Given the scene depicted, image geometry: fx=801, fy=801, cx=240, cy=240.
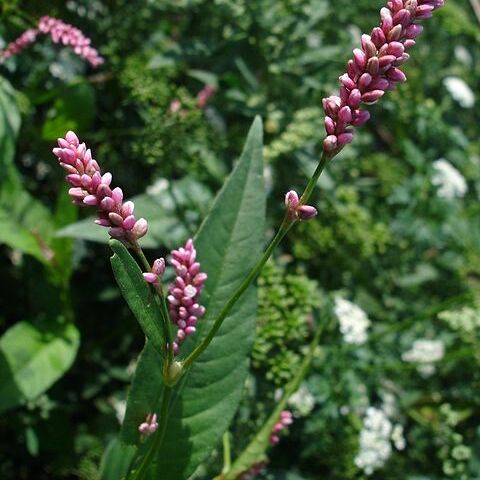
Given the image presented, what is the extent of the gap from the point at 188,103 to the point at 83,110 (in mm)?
334

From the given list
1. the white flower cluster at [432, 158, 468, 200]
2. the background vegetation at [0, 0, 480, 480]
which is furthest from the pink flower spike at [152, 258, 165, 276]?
the white flower cluster at [432, 158, 468, 200]

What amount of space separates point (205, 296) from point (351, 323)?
83cm

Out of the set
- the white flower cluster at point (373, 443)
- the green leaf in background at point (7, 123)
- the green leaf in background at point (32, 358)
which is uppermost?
the green leaf in background at point (7, 123)

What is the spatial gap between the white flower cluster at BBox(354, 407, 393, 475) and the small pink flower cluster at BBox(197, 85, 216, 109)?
1067mm

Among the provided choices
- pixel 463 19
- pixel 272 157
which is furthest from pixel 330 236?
pixel 463 19

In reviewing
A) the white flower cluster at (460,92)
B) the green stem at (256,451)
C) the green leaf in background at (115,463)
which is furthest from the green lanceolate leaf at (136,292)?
the white flower cluster at (460,92)

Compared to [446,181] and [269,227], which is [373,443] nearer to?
[269,227]

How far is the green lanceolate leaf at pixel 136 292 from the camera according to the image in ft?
3.72

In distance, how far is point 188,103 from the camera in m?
2.31

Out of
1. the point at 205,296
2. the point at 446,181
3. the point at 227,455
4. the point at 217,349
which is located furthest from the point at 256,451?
the point at 446,181

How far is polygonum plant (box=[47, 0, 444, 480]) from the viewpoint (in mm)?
1035

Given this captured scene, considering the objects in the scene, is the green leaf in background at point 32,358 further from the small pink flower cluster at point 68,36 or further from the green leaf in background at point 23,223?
the small pink flower cluster at point 68,36

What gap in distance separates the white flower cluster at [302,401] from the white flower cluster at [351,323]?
21 cm

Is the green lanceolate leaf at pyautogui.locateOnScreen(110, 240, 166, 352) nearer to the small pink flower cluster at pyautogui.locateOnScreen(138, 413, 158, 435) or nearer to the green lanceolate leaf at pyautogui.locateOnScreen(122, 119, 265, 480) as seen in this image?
the small pink flower cluster at pyautogui.locateOnScreen(138, 413, 158, 435)
